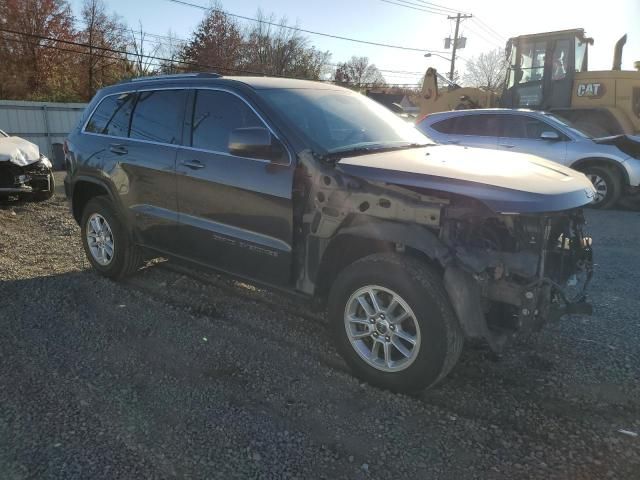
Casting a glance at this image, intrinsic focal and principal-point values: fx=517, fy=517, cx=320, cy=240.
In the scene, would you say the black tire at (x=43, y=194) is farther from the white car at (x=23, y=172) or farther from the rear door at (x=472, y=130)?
the rear door at (x=472, y=130)

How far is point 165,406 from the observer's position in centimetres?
309

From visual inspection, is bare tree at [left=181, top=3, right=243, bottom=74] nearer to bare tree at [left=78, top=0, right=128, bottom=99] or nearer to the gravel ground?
bare tree at [left=78, top=0, right=128, bottom=99]

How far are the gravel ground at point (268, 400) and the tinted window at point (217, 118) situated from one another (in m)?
1.48

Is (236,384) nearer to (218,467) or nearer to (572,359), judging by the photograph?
(218,467)

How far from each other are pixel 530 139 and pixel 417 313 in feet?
25.8

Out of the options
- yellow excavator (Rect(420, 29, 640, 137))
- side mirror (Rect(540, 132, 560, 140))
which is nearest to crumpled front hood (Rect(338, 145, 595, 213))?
side mirror (Rect(540, 132, 560, 140))

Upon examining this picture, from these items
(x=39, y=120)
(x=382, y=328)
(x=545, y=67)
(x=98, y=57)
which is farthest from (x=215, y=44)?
(x=382, y=328)

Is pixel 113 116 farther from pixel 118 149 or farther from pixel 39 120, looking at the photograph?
pixel 39 120

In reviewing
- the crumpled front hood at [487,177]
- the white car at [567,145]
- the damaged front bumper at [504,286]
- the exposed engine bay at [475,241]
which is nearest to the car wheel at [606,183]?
the white car at [567,145]

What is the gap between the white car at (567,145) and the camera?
375 inches

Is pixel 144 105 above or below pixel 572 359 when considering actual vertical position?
above

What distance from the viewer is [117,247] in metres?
5.12

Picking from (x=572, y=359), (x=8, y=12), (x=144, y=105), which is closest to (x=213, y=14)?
(x=8, y=12)

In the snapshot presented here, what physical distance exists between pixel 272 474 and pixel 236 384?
92cm
